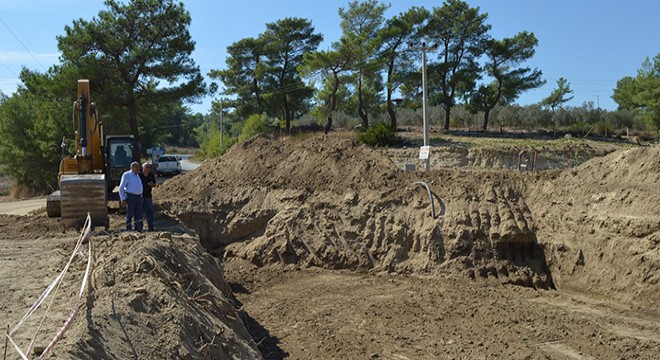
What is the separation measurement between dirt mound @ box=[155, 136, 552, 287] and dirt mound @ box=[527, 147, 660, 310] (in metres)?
0.52

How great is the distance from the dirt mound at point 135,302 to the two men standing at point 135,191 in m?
1.17

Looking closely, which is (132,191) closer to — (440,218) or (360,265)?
(360,265)

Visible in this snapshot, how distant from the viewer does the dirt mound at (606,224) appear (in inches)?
444

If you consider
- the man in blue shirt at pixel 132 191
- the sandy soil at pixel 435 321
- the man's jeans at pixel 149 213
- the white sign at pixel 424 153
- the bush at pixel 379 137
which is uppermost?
the bush at pixel 379 137

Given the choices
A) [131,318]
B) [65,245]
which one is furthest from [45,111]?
[131,318]

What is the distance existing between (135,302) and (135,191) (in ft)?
17.4

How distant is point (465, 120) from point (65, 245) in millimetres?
37643

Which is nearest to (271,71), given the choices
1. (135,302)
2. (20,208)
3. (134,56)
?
(134,56)

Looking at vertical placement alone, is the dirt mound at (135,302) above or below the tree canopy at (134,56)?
below

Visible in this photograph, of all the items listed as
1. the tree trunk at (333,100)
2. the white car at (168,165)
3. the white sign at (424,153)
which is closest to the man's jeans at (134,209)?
the white sign at (424,153)

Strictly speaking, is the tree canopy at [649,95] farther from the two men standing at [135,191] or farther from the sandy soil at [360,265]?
the two men standing at [135,191]

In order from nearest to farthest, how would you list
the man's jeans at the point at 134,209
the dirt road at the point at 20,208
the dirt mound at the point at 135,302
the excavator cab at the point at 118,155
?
the dirt mound at the point at 135,302 < the man's jeans at the point at 134,209 < the excavator cab at the point at 118,155 < the dirt road at the point at 20,208

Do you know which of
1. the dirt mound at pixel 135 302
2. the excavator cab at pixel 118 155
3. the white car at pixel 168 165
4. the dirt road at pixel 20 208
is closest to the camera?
the dirt mound at pixel 135 302

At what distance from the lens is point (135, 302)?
21.8ft
